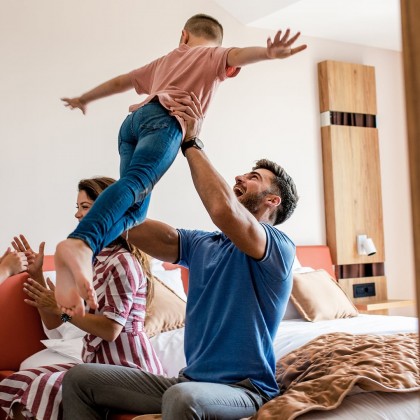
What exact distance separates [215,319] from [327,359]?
42 cm

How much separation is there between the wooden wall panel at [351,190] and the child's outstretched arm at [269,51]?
3144 mm

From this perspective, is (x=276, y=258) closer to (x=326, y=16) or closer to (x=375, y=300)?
(x=326, y=16)

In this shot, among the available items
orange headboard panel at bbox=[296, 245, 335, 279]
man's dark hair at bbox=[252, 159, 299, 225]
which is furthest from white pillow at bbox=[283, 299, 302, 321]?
man's dark hair at bbox=[252, 159, 299, 225]

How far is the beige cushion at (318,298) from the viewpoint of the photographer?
3.97m

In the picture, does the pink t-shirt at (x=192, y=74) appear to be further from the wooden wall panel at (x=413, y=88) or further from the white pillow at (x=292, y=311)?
the white pillow at (x=292, y=311)

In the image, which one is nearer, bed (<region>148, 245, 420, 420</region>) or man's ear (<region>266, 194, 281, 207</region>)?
bed (<region>148, 245, 420, 420</region>)

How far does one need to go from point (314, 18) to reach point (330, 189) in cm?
127

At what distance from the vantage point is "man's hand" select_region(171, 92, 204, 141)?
1.98m

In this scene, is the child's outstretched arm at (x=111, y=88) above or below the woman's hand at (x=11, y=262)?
above

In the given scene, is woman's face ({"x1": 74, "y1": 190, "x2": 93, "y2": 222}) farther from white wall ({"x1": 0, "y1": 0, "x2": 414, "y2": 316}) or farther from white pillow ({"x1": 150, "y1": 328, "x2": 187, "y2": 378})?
white wall ({"x1": 0, "y1": 0, "x2": 414, "y2": 316})

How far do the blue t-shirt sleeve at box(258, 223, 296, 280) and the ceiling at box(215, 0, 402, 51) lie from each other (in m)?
2.76

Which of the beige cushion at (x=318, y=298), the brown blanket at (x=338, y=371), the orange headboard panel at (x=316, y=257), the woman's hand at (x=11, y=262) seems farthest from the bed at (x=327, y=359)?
the orange headboard panel at (x=316, y=257)

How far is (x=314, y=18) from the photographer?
15.8 ft

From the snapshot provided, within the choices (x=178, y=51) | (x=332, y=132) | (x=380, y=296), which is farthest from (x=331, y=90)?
(x=178, y=51)
